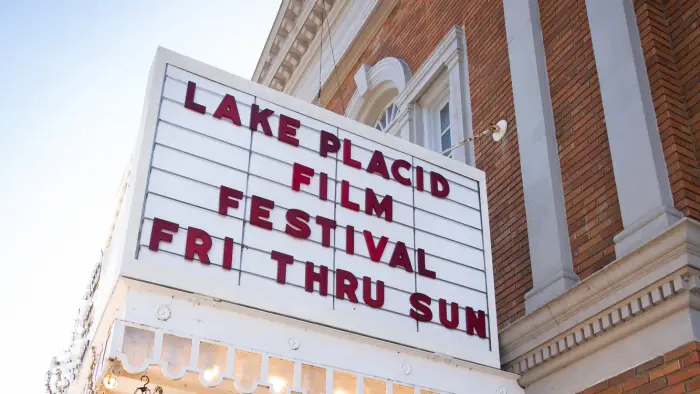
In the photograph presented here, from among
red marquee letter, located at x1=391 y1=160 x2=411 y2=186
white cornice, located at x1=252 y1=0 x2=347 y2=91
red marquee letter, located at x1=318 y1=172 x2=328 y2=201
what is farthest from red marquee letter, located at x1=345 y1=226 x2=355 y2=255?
white cornice, located at x1=252 y1=0 x2=347 y2=91

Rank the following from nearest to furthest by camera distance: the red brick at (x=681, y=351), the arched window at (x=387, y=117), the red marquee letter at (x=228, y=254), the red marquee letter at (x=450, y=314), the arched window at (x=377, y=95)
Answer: the red brick at (x=681, y=351) → the red marquee letter at (x=228, y=254) → the red marquee letter at (x=450, y=314) → the arched window at (x=387, y=117) → the arched window at (x=377, y=95)

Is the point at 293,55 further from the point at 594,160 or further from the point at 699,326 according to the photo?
the point at 699,326

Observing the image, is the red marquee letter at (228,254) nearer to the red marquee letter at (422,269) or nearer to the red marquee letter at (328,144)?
the red marquee letter at (328,144)

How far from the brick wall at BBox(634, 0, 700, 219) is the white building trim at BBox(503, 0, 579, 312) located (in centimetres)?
133

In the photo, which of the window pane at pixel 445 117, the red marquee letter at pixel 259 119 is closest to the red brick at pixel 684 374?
the red marquee letter at pixel 259 119

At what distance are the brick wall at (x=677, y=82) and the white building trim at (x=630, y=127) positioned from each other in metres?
0.07

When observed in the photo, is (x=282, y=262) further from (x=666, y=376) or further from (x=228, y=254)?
(x=666, y=376)

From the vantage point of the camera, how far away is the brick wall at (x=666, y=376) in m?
6.32

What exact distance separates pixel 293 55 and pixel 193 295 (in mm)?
11859

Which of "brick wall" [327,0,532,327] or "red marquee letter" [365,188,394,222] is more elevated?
"brick wall" [327,0,532,327]

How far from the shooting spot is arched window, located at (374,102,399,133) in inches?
533

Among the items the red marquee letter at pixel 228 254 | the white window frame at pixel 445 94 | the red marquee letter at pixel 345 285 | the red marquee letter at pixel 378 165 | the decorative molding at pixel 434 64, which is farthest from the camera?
the decorative molding at pixel 434 64

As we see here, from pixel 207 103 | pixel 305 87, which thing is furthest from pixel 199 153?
pixel 305 87

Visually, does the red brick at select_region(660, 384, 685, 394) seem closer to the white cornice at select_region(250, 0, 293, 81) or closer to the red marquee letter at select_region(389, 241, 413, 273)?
the red marquee letter at select_region(389, 241, 413, 273)
